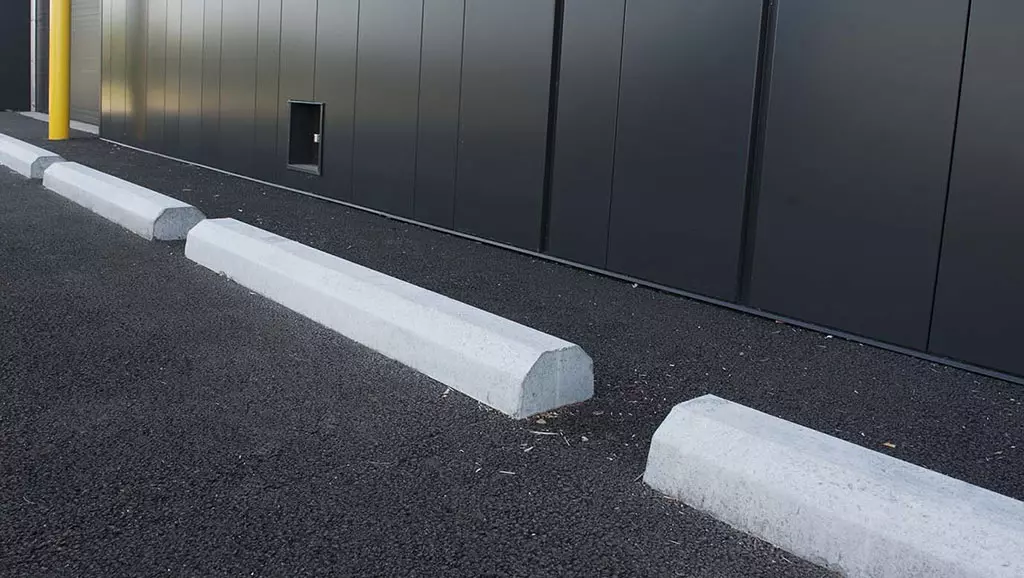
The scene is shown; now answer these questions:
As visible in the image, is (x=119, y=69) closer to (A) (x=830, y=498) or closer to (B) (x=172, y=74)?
(B) (x=172, y=74)

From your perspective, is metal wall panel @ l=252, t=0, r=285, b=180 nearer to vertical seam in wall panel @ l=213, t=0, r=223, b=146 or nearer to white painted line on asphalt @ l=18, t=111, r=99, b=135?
vertical seam in wall panel @ l=213, t=0, r=223, b=146

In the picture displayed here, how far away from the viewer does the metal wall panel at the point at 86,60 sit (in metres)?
21.5

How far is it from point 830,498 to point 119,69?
16561mm

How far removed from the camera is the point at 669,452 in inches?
138

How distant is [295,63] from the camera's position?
37.2 feet

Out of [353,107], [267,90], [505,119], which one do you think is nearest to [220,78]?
[267,90]

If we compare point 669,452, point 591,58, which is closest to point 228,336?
point 669,452

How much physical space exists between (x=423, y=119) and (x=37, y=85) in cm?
1993

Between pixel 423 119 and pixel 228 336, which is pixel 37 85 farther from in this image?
pixel 228 336

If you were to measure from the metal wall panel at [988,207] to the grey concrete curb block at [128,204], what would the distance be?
238 inches

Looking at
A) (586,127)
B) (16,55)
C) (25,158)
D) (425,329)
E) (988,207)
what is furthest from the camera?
(16,55)

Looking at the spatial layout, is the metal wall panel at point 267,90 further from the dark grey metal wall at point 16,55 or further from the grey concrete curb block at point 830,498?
the dark grey metal wall at point 16,55

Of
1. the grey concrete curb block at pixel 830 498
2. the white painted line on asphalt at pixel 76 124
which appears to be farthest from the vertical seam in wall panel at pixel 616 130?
the white painted line on asphalt at pixel 76 124

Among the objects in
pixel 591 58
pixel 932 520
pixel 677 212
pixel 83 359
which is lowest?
pixel 83 359
